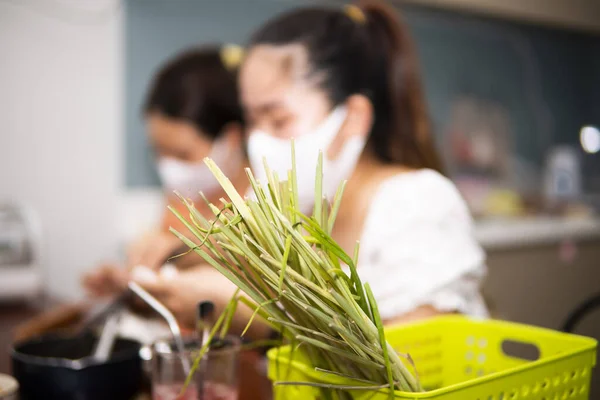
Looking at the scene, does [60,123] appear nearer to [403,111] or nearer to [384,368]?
[403,111]

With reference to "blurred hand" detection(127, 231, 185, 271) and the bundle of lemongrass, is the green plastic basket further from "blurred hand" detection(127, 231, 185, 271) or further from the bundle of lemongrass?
"blurred hand" detection(127, 231, 185, 271)

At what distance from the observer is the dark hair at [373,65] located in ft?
3.30

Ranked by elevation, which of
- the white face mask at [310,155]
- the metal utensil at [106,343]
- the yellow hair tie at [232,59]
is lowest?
the metal utensil at [106,343]

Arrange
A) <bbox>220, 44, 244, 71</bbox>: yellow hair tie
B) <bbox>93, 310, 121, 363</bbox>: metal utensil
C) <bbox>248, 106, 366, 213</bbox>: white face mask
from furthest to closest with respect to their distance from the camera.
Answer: <bbox>220, 44, 244, 71</bbox>: yellow hair tie < <bbox>248, 106, 366, 213</bbox>: white face mask < <bbox>93, 310, 121, 363</bbox>: metal utensil

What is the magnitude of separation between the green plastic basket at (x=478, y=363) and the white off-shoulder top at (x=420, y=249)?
0.13 m

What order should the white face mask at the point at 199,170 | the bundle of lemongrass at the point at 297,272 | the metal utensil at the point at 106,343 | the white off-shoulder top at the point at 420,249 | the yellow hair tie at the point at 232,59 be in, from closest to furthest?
1. the bundle of lemongrass at the point at 297,272
2. the metal utensil at the point at 106,343
3. the white off-shoulder top at the point at 420,249
4. the white face mask at the point at 199,170
5. the yellow hair tie at the point at 232,59

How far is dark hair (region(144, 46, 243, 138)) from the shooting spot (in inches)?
61.0

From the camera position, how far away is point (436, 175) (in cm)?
91

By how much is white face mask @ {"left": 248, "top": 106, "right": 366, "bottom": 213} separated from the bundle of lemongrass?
477 mm

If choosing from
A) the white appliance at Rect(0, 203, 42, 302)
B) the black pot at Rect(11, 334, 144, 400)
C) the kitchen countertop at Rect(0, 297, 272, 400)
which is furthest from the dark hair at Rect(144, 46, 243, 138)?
the black pot at Rect(11, 334, 144, 400)

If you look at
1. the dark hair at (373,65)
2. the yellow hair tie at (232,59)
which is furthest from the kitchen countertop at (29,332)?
the yellow hair tie at (232,59)

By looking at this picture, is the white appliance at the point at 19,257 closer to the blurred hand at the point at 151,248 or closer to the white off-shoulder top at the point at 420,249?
the blurred hand at the point at 151,248

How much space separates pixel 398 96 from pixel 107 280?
0.59 meters

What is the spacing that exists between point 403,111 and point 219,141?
639 millimetres
